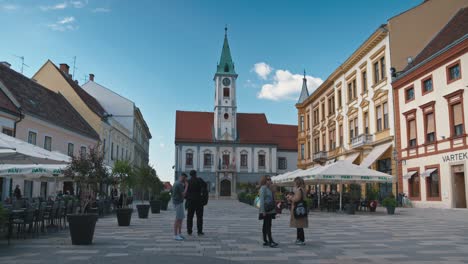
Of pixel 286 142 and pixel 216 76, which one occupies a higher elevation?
pixel 216 76

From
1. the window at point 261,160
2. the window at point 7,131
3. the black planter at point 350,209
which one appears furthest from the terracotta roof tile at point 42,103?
the window at point 261,160

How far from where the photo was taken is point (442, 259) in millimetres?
8188

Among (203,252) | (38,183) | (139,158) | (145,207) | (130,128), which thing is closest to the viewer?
(203,252)

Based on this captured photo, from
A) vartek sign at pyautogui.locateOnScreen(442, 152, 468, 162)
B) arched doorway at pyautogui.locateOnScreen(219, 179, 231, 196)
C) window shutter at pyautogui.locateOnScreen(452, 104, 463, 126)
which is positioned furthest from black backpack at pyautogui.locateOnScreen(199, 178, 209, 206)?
arched doorway at pyautogui.locateOnScreen(219, 179, 231, 196)

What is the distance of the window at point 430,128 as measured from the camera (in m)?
26.4

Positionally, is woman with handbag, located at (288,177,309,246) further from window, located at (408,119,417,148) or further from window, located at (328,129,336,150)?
window, located at (328,129,336,150)

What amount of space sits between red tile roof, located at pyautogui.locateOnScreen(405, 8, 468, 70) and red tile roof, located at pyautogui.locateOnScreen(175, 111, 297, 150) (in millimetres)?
38654

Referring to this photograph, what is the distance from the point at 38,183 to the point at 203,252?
21922 millimetres

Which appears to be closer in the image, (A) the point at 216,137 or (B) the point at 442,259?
(B) the point at 442,259

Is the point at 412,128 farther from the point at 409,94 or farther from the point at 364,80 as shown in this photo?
the point at 364,80

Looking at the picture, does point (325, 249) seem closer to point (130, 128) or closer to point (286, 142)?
point (130, 128)

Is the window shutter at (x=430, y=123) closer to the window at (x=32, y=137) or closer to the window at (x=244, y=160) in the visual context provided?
the window at (x=32, y=137)

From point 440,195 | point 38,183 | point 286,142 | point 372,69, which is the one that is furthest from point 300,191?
point 286,142

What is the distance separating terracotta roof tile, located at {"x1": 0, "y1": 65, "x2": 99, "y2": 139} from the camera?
1042 inches
